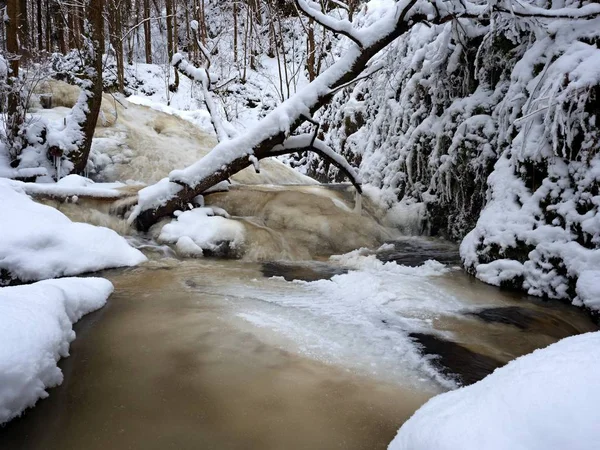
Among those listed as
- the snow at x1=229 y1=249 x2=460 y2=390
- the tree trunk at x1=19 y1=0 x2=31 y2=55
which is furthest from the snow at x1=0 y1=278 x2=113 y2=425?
the tree trunk at x1=19 y1=0 x2=31 y2=55

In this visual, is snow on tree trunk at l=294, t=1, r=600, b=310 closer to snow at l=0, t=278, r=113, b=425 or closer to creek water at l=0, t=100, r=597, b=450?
creek water at l=0, t=100, r=597, b=450

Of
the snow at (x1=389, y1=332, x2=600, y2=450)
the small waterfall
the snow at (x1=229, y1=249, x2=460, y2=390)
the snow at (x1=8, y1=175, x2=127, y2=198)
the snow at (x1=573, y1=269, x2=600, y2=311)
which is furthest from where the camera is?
the small waterfall

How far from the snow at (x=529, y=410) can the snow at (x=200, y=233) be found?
3925 mm

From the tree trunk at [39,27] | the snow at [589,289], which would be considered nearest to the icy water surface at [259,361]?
the snow at [589,289]

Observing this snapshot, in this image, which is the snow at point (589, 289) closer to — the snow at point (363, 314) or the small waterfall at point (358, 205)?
the snow at point (363, 314)

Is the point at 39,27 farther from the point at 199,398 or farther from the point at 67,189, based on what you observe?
the point at 199,398

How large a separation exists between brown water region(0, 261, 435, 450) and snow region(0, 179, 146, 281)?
138cm

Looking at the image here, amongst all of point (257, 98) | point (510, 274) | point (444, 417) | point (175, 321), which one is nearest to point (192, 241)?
point (175, 321)

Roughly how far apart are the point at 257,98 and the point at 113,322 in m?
16.8

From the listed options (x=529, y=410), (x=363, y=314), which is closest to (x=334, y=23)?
(x=363, y=314)

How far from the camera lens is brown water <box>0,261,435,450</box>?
153 centimetres

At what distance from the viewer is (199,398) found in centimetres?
178

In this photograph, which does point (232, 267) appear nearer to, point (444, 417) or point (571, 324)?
point (571, 324)

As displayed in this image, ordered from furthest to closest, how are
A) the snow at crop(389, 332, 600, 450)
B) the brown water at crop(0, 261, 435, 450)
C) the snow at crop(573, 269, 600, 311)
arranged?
the snow at crop(573, 269, 600, 311)
the brown water at crop(0, 261, 435, 450)
the snow at crop(389, 332, 600, 450)
